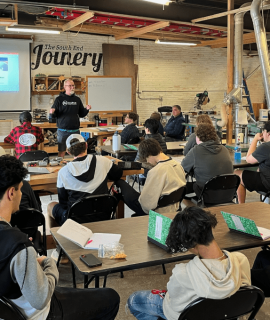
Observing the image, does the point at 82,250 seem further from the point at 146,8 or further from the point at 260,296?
the point at 146,8

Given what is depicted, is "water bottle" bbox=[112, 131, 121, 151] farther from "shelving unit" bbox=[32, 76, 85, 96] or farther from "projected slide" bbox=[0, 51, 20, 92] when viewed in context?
"projected slide" bbox=[0, 51, 20, 92]

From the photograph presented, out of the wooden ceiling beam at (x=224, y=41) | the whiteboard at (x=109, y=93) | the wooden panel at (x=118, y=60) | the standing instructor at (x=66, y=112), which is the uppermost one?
the wooden ceiling beam at (x=224, y=41)

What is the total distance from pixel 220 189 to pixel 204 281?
8.50ft

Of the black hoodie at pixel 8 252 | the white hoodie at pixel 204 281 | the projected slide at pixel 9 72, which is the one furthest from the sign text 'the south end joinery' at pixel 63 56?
the white hoodie at pixel 204 281

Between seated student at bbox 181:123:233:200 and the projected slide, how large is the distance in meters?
6.98

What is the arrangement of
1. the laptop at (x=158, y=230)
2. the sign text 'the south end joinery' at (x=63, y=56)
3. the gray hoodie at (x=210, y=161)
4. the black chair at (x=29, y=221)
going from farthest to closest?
the sign text 'the south end joinery' at (x=63, y=56) < the gray hoodie at (x=210, y=161) < the black chair at (x=29, y=221) < the laptop at (x=158, y=230)

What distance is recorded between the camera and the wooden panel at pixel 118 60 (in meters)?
11.6

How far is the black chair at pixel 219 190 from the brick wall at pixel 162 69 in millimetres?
7570

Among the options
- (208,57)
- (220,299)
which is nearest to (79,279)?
(220,299)

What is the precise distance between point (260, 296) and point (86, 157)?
2.20 m

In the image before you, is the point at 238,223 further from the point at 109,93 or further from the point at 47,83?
the point at 109,93

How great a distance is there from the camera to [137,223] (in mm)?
2889

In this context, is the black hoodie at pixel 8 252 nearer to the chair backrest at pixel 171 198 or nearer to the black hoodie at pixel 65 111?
the chair backrest at pixel 171 198

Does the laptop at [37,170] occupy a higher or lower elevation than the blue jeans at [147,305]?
higher
